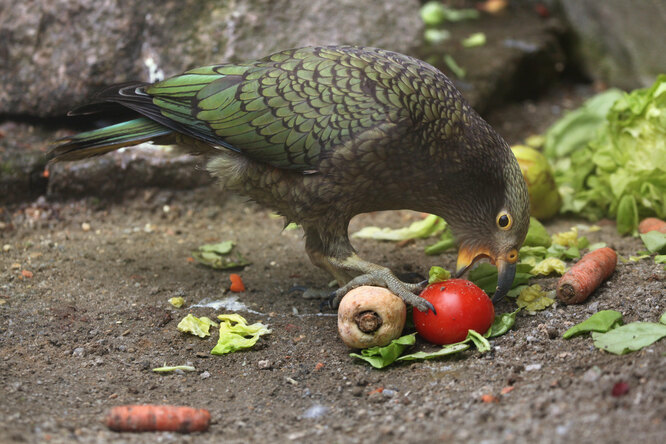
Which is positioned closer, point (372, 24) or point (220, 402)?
point (220, 402)

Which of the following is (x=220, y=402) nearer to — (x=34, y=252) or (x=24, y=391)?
(x=24, y=391)

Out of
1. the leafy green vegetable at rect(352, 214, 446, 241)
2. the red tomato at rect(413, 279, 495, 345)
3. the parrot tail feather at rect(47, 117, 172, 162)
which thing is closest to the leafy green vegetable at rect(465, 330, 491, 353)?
the red tomato at rect(413, 279, 495, 345)

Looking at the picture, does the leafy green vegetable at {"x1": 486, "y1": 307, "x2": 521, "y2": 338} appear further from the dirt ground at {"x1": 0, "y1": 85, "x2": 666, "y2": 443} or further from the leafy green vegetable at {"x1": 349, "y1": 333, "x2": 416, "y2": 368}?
the leafy green vegetable at {"x1": 349, "y1": 333, "x2": 416, "y2": 368}

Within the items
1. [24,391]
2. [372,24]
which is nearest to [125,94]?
[24,391]

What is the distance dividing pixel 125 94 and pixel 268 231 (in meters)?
Result: 1.74

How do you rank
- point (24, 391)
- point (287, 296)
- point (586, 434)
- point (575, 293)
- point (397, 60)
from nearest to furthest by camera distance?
1. point (586, 434)
2. point (24, 391)
3. point (575, 293)
4. point (397, 60)
5. point (287, 296)

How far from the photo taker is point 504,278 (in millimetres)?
4074

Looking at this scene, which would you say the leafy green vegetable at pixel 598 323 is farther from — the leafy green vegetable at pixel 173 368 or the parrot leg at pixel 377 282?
the leafy green vegetable at pixel 173 368

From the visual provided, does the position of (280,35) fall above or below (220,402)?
above

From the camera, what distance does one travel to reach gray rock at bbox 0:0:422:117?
578 cm

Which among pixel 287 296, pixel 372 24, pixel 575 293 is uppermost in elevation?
pixel 372 24

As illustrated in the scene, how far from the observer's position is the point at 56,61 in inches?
228

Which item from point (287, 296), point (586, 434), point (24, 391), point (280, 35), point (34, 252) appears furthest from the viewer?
point (280, 35)

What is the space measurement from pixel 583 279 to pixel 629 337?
26.9 inches
